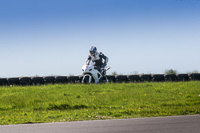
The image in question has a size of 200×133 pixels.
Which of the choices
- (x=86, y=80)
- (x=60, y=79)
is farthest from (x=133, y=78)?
(x=60, y=79)

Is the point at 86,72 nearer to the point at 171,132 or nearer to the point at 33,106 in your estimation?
the point at 33,106

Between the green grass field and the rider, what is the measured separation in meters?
4.72

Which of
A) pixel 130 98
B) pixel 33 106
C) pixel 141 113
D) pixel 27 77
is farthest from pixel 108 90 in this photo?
pixel 27 77

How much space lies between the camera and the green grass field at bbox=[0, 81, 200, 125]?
35.0 feet

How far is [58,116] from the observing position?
10.6 m

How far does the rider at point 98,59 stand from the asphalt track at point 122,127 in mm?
13458

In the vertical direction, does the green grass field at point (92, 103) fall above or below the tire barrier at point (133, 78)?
below

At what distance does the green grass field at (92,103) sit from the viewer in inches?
420

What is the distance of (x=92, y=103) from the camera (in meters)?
13.4

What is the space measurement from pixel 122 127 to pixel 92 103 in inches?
210

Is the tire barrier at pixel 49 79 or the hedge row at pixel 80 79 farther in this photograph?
the tire barrier at pixel 49 79

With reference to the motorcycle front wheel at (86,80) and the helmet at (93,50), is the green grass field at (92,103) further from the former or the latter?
the helmet at (93,50)

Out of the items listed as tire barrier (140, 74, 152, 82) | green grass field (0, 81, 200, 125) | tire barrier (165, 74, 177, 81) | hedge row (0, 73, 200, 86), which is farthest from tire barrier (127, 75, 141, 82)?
green grass field (0, 81, 200, 125)

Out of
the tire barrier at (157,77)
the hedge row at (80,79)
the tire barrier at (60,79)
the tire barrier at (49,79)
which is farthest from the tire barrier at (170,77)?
the tire barrier at (49,79)
